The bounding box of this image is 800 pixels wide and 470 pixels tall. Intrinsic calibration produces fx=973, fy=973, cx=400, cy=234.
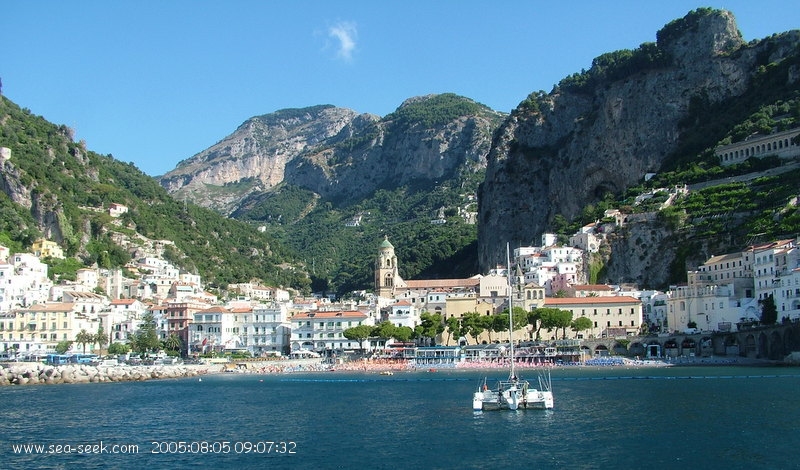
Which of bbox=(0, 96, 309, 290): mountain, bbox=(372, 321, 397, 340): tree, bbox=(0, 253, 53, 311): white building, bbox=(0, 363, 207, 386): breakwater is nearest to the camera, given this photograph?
bbox=(0, 363, 207, 386): breakwater

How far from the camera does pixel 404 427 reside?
43.7 metres

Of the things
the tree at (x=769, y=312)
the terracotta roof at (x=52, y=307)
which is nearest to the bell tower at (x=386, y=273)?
the terracotta roof at (x=52, y=307)

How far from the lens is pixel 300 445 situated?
39.0m

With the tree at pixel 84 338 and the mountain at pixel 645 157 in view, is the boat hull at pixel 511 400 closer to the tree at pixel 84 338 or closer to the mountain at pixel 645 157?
the mountain at pixel 645 157

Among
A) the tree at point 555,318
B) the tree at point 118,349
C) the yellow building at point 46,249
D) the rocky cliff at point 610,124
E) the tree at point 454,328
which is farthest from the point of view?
the rocky cliff at point 610,124

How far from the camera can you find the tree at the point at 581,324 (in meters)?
93.9

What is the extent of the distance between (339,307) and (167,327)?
2010 centimetres

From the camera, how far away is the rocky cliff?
5261 inches

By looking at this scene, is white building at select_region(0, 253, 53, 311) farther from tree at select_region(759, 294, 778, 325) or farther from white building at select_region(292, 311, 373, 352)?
tree at select_region(759, 294, 778, 325)

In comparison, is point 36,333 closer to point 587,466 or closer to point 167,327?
point 167,327

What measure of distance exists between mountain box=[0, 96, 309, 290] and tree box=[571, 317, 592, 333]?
190 feet

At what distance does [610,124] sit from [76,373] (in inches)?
3449
